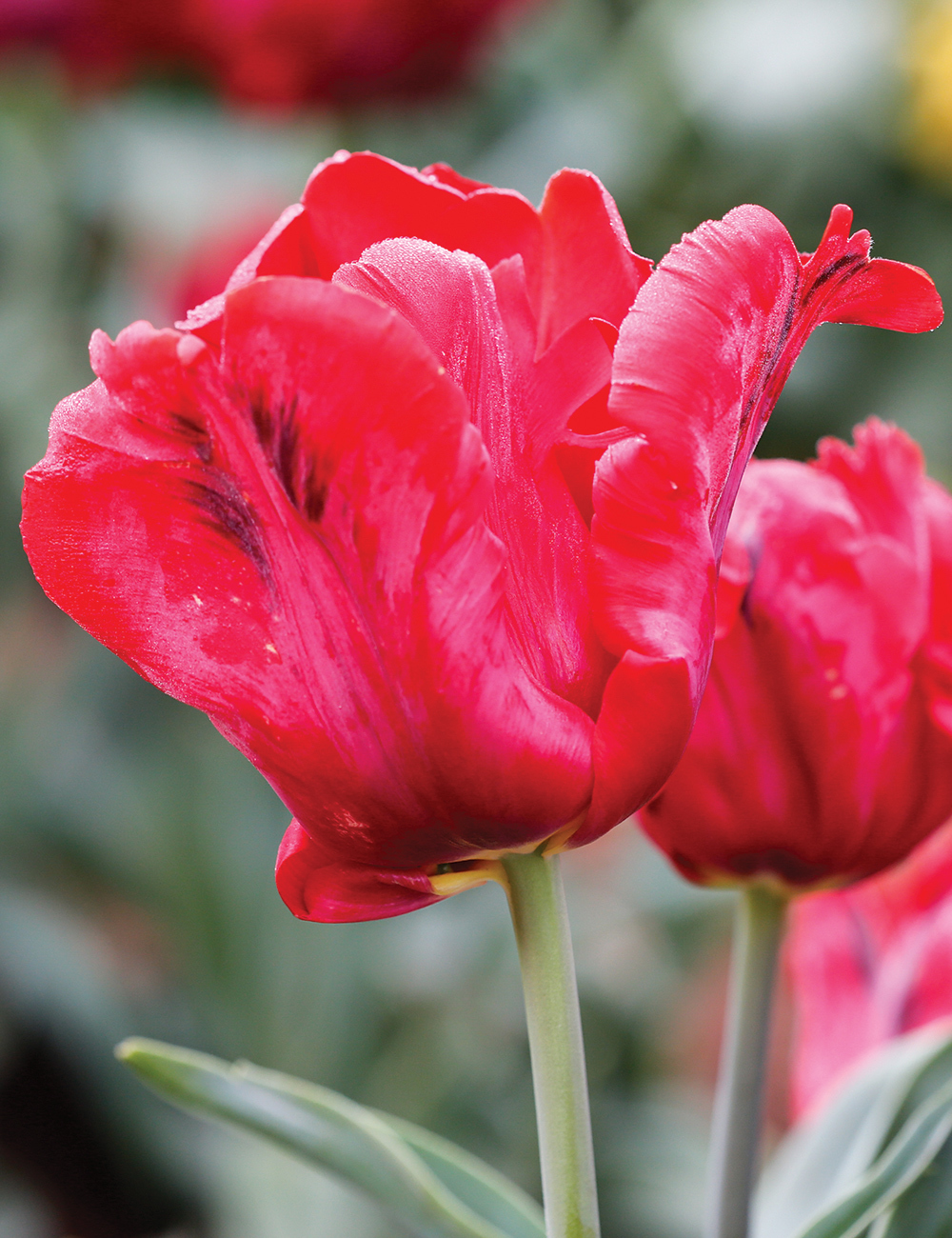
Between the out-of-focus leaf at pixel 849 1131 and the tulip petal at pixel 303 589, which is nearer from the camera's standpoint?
the tulip petal at pixel 303 589

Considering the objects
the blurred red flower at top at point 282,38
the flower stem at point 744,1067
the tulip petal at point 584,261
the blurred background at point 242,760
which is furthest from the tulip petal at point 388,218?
the blurred red flower at top at point 282,38

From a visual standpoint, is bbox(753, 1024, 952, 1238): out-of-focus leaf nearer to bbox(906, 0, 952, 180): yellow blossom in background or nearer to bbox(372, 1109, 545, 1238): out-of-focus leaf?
bbox(372, 1109, 545, 1238): out-of-focus leaf

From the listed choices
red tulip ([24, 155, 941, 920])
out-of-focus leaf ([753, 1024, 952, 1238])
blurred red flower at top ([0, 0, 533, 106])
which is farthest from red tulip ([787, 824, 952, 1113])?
blurred red flower at top ([0, 0, 533, 106])

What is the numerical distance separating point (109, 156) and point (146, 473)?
4.02 feet

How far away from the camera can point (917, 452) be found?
11.9 inches

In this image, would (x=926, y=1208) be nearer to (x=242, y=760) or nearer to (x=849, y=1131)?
(x=849, y=1131)

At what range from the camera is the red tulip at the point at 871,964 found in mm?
417

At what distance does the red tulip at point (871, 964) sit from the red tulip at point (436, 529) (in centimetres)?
23

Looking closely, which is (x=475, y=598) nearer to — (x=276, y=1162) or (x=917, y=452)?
(x=917, y=452)

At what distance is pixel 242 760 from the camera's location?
3.53 ft

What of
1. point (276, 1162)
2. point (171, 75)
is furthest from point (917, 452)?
point (171, 75)

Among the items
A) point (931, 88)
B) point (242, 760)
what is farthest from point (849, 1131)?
point (931, 88)

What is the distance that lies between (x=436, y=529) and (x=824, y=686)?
12cm

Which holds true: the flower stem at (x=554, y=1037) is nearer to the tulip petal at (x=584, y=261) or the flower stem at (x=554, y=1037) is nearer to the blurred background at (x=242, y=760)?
the tulip petal at (x=584, y=261)
